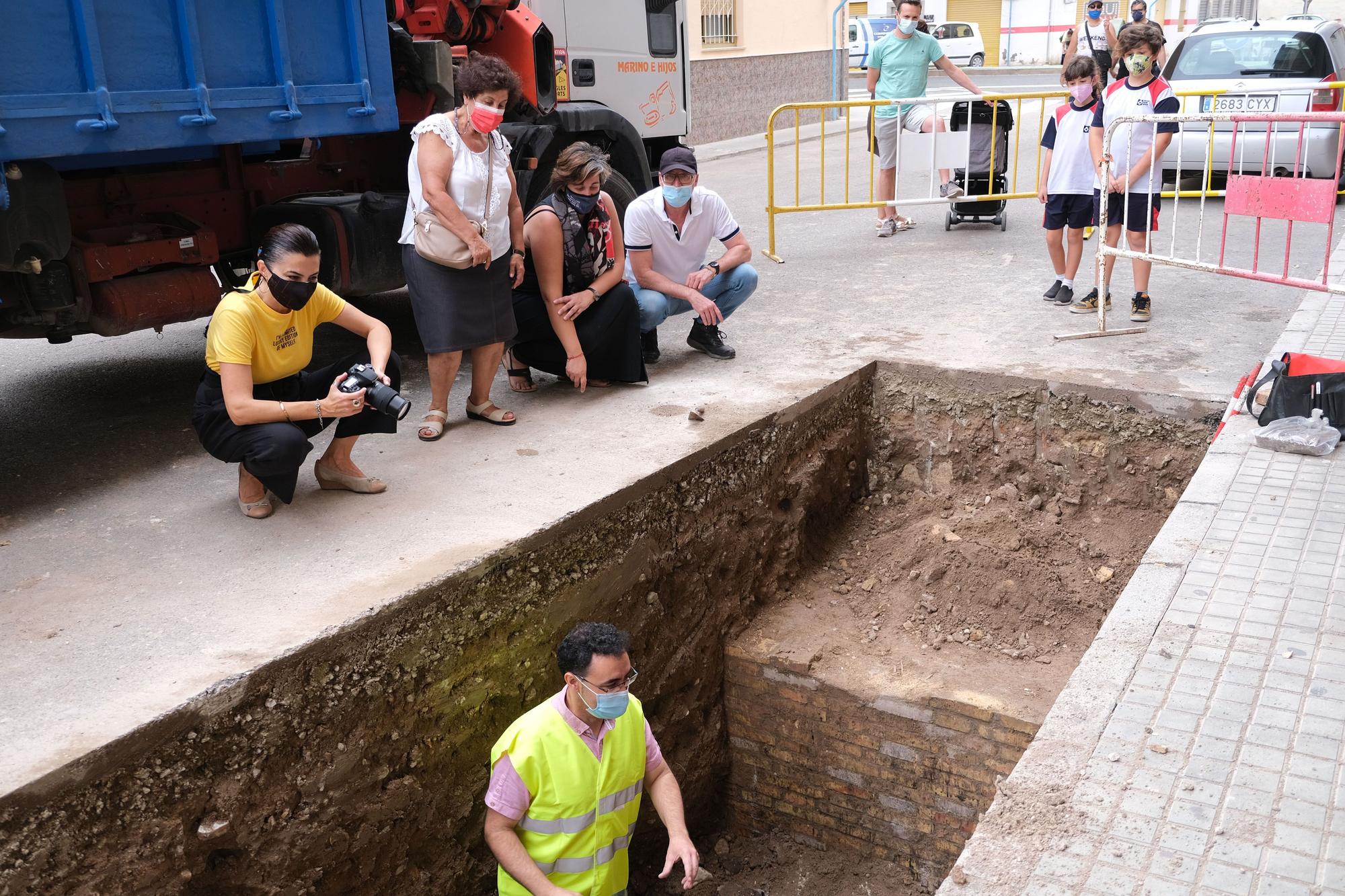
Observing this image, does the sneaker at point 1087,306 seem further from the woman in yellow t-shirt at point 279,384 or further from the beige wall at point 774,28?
the beige wall at point 774,28

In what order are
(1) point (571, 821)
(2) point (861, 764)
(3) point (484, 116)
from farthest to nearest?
(2) point (861, 764), (3) point (484, 116), (1) point (571, 821)

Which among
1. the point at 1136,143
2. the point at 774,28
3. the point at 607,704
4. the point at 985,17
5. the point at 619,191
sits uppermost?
the point at 985,17

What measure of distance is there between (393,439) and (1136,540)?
3677 millimetres

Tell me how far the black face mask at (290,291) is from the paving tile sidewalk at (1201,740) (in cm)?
286


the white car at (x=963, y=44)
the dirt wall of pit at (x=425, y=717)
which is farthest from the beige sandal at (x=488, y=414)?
the white car at (x=963, y=44)

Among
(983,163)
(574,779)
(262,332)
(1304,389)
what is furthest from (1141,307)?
(262,332)

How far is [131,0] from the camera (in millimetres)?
4156

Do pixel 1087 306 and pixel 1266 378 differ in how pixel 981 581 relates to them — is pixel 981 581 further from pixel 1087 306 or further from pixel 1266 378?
pixel 1087 306

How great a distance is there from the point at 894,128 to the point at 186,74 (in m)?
6.45

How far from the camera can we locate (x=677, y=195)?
590 cm

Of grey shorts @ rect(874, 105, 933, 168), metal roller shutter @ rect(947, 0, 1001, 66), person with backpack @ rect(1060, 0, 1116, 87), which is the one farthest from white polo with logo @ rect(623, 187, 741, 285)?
metal roller shutter @ rect(947, 0, 1001, 66)

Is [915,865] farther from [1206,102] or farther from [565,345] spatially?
[1206,102]

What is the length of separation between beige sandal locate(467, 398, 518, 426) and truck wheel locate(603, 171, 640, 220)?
91.5 inches

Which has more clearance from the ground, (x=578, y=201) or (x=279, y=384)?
(x=578, y=201)
